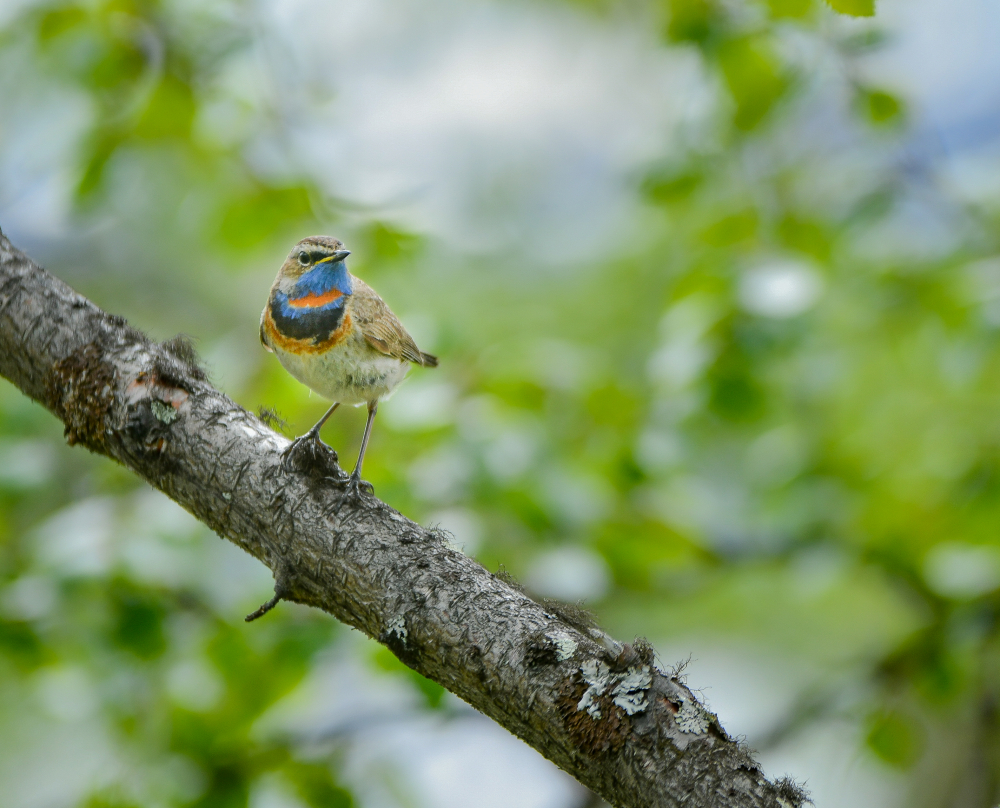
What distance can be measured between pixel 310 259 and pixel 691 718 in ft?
6.43

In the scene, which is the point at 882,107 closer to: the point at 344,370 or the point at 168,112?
the point at 344,370

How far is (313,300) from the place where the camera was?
3.07 metres

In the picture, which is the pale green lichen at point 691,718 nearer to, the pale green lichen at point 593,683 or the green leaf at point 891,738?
the pale green lichen at point 593,683

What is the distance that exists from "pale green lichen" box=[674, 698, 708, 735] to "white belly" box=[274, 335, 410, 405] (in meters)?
1.62

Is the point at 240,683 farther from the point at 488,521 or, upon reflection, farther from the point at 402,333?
the point at 402,333

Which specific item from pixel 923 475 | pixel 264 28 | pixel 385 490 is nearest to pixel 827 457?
pixel 923 475

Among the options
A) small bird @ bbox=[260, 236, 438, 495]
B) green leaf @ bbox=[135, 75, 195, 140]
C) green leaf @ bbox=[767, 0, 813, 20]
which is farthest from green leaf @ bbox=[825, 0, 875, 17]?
green leaf @ bbox=[135, 75, 195, 140]

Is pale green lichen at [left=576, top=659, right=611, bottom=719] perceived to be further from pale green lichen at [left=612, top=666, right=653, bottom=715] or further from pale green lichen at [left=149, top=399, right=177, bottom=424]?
pale green lichen at [left=149, top=399, right=177, bottom=424]

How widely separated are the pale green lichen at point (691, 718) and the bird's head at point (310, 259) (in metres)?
1.83

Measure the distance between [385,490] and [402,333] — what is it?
1.95 ft

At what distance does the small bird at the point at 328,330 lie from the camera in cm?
299

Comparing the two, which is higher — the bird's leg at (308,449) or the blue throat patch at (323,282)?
the blue throat patch at (323,282)

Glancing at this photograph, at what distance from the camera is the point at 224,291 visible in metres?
8.02

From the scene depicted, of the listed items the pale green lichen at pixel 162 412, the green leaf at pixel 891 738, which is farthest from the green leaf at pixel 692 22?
the green leaf at pixel 891 738
